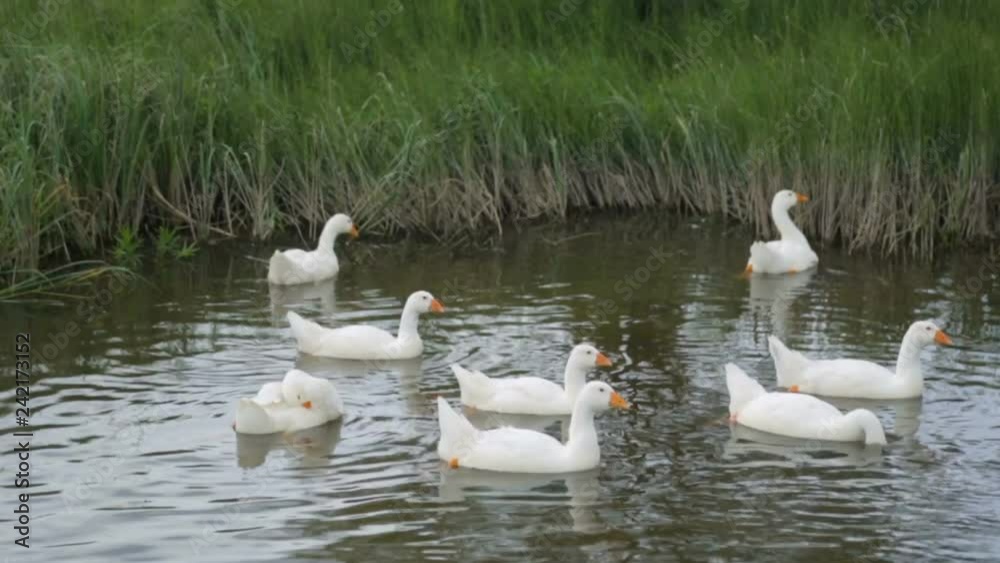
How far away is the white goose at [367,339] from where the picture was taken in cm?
1305

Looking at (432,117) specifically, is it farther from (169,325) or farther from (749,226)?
(169,325)

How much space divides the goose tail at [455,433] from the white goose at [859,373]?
9.16 ft

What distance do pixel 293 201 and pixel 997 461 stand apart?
912 cm

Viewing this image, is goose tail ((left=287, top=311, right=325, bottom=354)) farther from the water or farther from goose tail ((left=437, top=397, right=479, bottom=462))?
goose tail ((left=437, top=397, right=479, bottom=462))

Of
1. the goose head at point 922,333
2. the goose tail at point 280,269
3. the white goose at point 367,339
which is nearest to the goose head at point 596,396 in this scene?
the goose head at point 922,333

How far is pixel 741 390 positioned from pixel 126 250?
6.98 meters

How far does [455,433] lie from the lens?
34.2 ft

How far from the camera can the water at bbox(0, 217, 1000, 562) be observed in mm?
9281

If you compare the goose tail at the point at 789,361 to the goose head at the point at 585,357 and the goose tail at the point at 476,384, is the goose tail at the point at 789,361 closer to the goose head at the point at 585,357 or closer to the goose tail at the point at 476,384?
the goose head at the point at 585,357

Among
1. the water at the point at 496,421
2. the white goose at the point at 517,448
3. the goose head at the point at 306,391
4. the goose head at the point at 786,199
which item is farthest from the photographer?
the goose head at the point at 786,199

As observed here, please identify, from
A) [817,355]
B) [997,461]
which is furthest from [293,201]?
[997,461]

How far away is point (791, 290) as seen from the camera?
15609 mm

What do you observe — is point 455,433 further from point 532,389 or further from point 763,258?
point 763,258

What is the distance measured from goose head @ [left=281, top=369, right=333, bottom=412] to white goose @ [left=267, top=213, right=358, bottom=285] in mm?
4001
